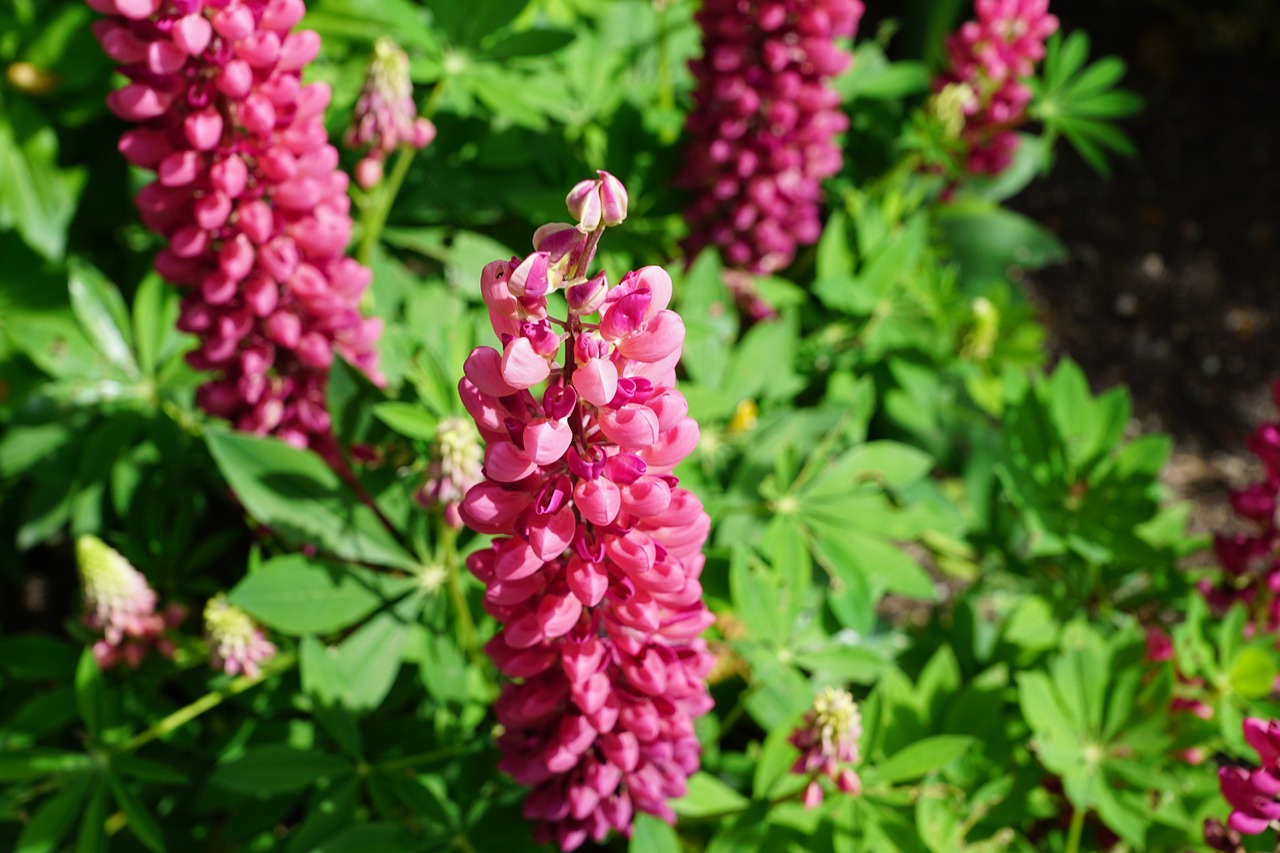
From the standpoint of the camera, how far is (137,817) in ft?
5.83

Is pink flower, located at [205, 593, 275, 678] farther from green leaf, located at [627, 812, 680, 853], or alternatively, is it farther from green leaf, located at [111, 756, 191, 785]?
green leaf, located at [627, 812, 680, 853]

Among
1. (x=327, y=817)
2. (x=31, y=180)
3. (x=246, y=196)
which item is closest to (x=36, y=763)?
(x=327, y=817)

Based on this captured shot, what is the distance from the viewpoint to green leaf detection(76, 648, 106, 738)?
183 cm

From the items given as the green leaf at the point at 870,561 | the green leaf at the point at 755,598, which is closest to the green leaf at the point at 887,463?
the green leaf at the point at 870,561

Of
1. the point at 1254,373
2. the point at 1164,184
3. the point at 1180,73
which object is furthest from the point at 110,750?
the point at 1180,73

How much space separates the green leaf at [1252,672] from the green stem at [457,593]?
1.35 metres

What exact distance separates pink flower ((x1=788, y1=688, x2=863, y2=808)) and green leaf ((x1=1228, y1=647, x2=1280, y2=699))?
796 mm

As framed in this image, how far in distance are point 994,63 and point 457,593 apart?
5.54 ft

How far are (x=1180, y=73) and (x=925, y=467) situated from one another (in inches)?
120

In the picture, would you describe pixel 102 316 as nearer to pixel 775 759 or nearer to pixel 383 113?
pixel 383 113

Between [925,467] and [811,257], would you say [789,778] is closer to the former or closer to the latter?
[925,467]

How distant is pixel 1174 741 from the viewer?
1.94m

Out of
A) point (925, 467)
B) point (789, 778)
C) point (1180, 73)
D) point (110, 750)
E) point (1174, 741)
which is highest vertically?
point (1180, 73)

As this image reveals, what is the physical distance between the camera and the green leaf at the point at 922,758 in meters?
1.72
